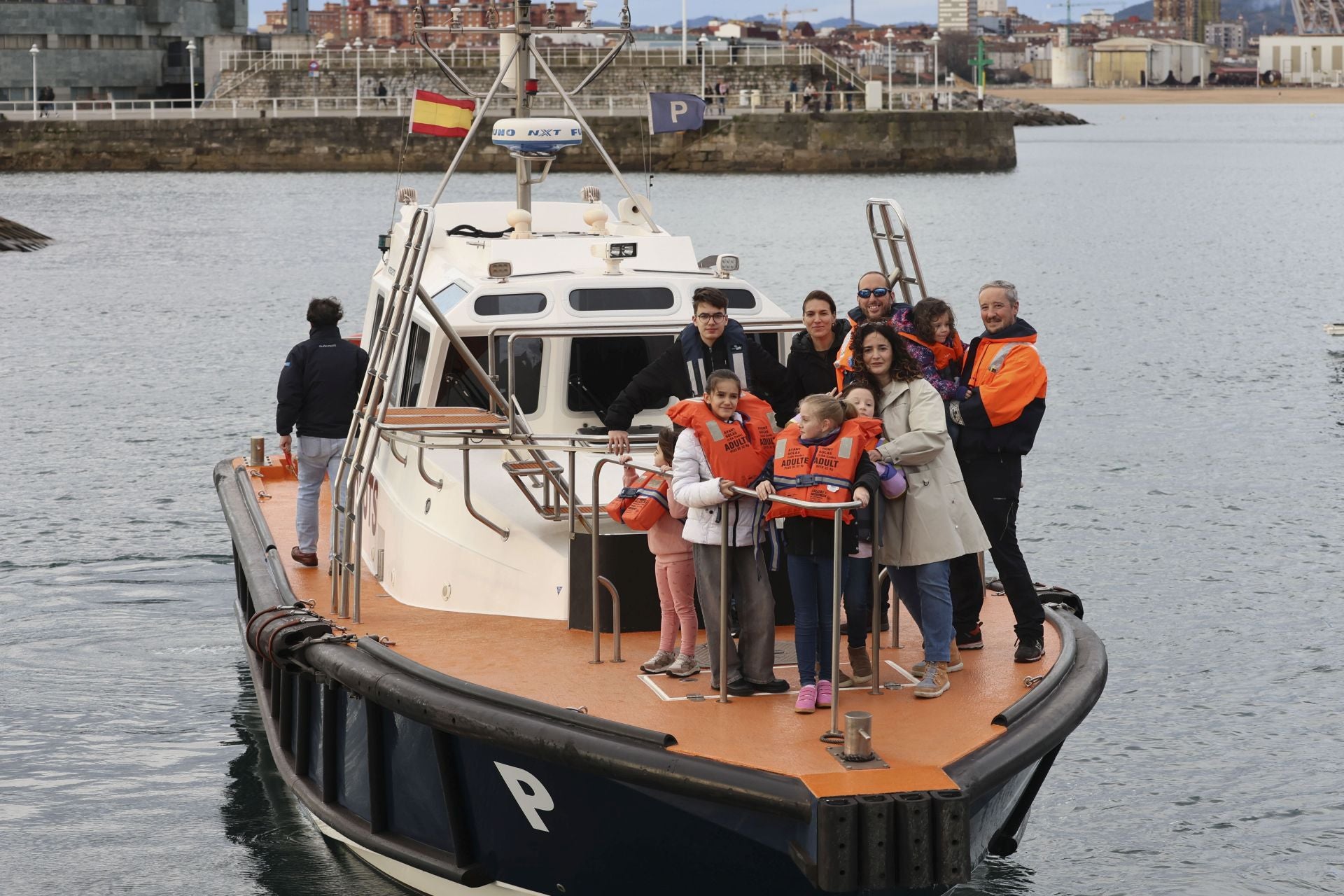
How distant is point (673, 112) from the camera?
11609mm

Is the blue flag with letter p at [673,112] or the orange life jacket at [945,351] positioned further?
the blue flag with letter p at [673,112]

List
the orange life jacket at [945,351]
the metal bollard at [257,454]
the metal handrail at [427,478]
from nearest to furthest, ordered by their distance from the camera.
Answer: the orange life jacket at [945,351]
the metal handrail at [427,478]
the metal bollard at [257,454]

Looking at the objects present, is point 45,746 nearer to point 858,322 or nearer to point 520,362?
point 520,362

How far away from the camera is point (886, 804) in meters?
5.76

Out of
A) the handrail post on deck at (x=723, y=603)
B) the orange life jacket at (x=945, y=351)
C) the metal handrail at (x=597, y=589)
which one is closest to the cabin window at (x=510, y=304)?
the metal handrail at (x=597, y=589)

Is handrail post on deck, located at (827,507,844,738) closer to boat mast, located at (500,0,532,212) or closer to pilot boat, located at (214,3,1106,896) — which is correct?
pilot boat, located at (214,3,1106,896)

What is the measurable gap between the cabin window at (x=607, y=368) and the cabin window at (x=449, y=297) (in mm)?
746

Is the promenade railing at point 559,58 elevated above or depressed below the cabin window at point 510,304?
above

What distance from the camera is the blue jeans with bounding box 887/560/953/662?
6.82 meters

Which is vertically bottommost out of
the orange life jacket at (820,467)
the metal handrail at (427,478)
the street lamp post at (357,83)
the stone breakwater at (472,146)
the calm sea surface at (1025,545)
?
the calm sea surface at (1025,545)

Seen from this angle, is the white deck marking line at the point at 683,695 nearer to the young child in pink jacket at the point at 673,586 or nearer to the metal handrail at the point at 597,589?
→ the young child in pink jacket at the point at 673,586

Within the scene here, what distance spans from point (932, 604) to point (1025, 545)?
8.63 metres

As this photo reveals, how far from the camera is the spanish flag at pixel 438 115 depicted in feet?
36.5

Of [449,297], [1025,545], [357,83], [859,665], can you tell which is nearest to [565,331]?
[449,297]
